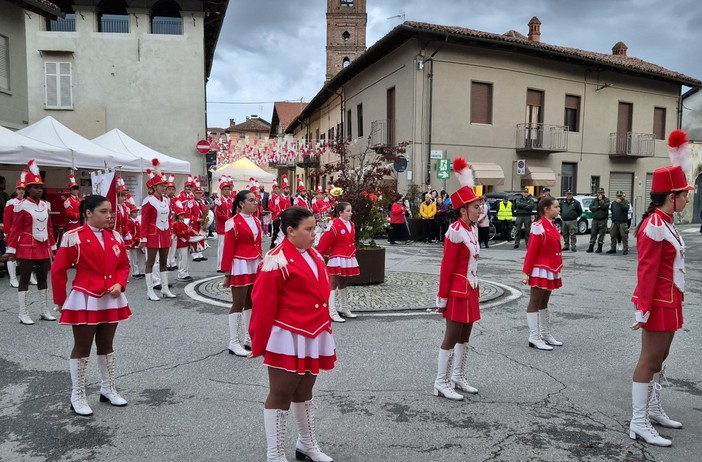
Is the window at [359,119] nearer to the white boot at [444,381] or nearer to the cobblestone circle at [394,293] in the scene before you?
the cobblestone circle at [394,293]

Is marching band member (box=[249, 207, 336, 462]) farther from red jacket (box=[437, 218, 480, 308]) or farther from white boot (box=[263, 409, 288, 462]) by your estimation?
red jacket (box=[437, 218, 480, 308])

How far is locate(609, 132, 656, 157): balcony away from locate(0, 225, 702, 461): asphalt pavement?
2234 centimetres

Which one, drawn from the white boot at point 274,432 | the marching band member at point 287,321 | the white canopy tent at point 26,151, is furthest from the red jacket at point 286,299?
the white canopy tent at point 26,151

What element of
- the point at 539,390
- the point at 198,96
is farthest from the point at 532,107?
the point at 539,390

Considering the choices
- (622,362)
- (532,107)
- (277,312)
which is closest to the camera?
(277,312)

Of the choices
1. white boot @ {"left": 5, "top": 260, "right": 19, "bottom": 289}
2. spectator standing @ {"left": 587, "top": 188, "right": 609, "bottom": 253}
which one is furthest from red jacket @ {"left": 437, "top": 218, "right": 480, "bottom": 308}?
spectator standing @ {"left": 587, "top": 188, "right": 609, "bottom": 253}

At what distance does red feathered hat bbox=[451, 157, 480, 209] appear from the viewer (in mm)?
4789

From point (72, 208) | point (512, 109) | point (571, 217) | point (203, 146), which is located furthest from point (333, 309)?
point (512, 109)

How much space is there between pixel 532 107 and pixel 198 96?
15858 millimetres

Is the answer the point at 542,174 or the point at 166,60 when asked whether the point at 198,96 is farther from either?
the point at 542,174

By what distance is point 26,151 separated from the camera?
1144 centimetres

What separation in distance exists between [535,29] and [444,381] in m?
34.0

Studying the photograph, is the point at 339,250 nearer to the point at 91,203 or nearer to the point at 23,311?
the point at 91,203

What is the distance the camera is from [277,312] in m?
3.37
